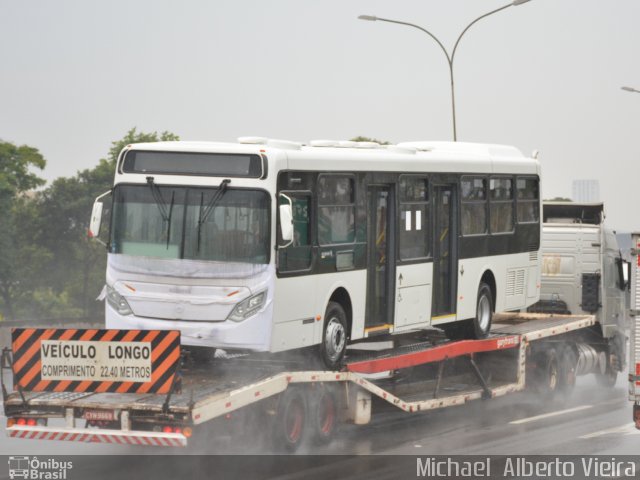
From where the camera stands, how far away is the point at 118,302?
15.7 metres

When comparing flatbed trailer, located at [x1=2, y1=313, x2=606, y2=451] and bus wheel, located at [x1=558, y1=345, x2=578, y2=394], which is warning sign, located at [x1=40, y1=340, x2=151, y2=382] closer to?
flatbed trailer, located at [x1=2, y1=313, x2=606, y2=451]

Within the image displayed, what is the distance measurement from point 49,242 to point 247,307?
91176 millimetres

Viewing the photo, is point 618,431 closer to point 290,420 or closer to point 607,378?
point 290,420

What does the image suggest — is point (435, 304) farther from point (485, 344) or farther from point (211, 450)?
point (211, 450)

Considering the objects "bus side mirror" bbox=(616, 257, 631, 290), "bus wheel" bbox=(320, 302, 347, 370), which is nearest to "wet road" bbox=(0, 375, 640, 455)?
"bus wheel" bbox=(320, 302, 347, 370)

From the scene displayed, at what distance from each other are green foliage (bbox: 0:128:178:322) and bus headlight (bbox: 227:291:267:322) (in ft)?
239

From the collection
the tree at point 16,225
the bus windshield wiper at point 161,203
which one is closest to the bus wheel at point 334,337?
the bus windshield wiper at point 161,203

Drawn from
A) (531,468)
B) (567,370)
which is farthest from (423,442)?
(567,370)

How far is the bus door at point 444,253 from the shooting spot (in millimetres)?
19530

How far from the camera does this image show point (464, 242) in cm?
2039

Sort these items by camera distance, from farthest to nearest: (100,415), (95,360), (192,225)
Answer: (192,225)
(95,360)
(100,415)

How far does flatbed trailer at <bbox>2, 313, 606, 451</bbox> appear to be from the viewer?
13.3 metres

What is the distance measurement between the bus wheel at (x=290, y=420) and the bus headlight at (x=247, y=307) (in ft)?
3.31

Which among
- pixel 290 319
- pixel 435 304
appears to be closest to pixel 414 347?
pixel 435 304
